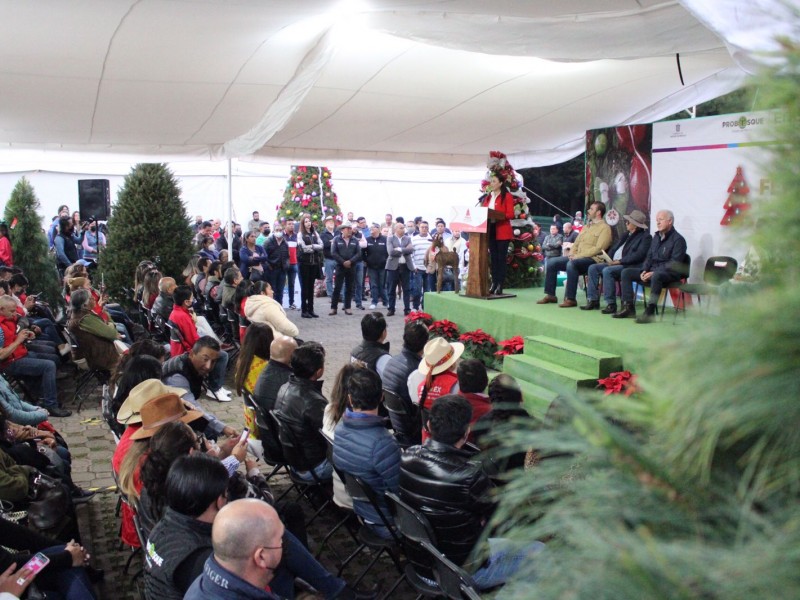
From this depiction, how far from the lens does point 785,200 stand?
2.21 feet

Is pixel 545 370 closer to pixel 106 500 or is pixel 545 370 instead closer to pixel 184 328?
pixel 106 500

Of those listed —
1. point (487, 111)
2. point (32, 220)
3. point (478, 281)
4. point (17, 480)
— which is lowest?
point (17, 480)

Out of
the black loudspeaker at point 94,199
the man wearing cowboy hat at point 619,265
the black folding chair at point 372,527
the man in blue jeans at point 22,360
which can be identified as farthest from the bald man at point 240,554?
the black loudspeaker at point 94,199

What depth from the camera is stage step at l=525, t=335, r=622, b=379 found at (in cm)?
624

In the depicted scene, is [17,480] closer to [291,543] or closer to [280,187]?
[291,543]

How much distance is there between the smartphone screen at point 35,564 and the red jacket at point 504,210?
686 centimetres

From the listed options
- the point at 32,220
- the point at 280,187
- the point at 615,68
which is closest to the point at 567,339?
the point at 615,68

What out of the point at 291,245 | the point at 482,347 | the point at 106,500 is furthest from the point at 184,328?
the point at 291,245

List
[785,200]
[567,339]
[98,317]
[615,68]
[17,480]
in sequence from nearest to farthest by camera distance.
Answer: [785,200] < [17,480] < [567,339] < [98,317] < [615,68]

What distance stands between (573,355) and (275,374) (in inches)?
110

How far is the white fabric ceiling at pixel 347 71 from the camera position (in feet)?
19.6

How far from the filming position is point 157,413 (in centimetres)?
384

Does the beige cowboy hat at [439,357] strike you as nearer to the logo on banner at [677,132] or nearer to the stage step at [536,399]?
→ the stage step at [536,399]

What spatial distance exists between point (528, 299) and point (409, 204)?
1174cm
